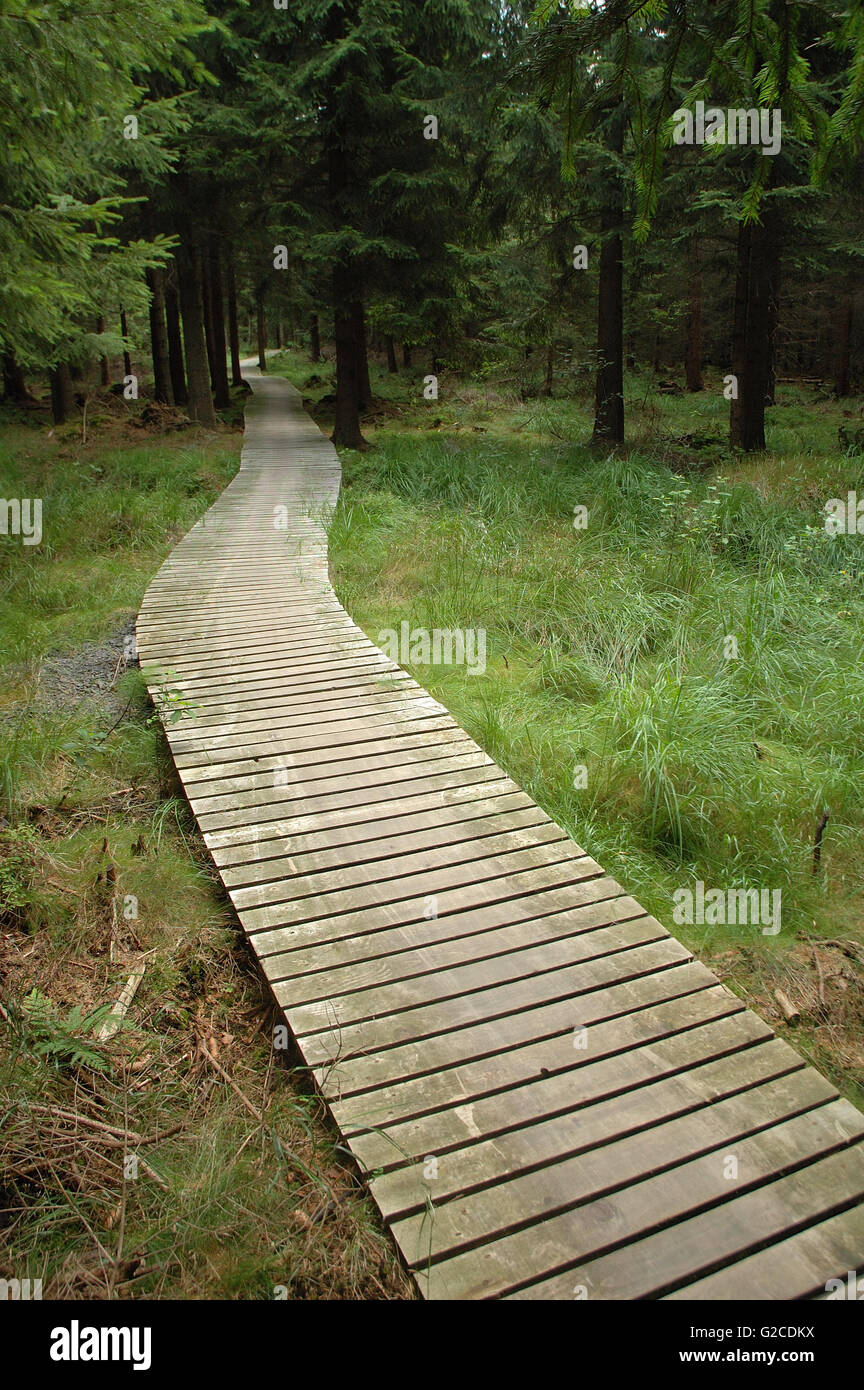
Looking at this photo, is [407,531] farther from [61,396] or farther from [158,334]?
[158,334]

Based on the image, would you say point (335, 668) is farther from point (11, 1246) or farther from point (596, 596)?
point (11, 1246)

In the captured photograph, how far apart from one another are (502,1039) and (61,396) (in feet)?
61.5

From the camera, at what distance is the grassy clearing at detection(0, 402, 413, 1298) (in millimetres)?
Result: 2176

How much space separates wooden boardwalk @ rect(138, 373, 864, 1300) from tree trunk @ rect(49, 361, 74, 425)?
15480mm

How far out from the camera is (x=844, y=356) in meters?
20.9

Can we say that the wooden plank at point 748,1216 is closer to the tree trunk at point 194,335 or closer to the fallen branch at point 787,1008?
the fallen branch at point 787,1008

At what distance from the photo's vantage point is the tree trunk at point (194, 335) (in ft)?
52.7

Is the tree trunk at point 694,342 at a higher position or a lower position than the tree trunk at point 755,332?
higher

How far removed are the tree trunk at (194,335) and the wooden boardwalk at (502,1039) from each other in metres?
14.1

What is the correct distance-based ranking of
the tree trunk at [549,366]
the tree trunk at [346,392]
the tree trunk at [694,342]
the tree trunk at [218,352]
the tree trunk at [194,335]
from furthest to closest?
1. the tree trunk at [218,352]
2. the tree trunk at [549,366]
3. the tree trunk at [694,342]
4. the tree trunk at [194,335]
5. the tree trunk at [346,392]

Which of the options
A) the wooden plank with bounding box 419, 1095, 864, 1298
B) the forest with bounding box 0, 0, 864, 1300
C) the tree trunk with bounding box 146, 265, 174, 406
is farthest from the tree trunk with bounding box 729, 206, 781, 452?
the tree trunk with bounding box 146, 265, 174, 406

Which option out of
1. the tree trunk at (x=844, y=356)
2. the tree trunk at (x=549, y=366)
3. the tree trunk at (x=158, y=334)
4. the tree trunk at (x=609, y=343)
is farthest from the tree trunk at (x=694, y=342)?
the tree trunk at (x=158, y=334)
